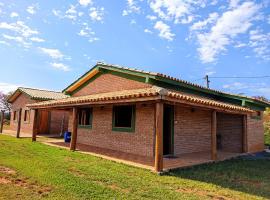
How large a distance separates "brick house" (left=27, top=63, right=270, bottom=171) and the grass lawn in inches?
44.6

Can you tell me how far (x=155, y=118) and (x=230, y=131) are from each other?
20.8 ft

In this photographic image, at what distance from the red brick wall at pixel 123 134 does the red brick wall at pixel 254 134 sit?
6.64 meters

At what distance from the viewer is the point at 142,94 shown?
837 cm

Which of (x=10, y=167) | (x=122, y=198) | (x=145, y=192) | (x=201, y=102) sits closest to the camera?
(x=122, y=198)

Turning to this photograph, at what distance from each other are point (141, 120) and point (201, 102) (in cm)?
298

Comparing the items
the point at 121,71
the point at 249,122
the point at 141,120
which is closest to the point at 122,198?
the point at 141,120

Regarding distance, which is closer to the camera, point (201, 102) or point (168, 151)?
point (201, 102)

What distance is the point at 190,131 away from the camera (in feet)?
40.7

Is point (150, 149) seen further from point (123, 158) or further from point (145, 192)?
point (145, 192)

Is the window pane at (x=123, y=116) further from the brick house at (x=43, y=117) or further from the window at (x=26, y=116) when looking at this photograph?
the window at (x=26, y=116)

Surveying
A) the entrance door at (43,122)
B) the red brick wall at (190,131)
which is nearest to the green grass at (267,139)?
the red brick wall at (190,131)

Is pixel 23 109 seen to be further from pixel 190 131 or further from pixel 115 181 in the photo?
pixel 115 181

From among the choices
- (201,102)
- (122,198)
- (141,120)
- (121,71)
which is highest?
(121,71)

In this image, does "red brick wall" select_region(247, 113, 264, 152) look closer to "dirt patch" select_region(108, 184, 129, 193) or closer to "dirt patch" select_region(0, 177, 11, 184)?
"dirt patch" select_region(108, 184, 129, 193)
